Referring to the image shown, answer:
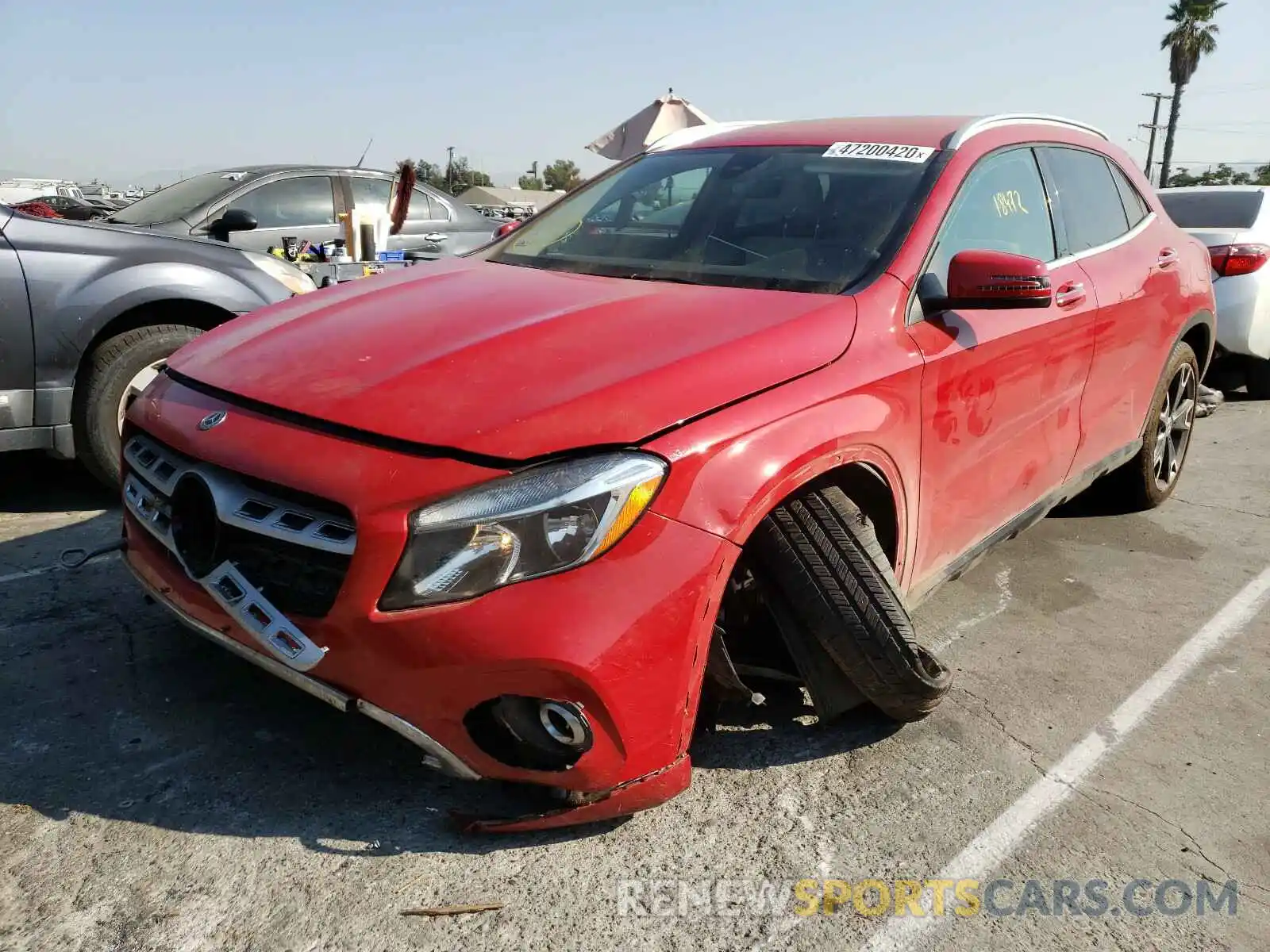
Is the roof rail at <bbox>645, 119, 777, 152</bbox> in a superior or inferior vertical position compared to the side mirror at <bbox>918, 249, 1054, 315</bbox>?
superior

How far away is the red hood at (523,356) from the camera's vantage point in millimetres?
2098

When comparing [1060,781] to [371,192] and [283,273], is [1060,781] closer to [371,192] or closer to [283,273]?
[283,273]

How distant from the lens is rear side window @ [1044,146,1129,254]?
3670mm

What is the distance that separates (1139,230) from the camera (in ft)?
13.7

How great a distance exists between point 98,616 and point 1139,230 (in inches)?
165

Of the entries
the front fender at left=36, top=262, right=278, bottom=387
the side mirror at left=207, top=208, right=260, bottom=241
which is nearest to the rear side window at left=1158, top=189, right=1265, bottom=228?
the side mirror at left=207, top=208, right=260, bottom=241

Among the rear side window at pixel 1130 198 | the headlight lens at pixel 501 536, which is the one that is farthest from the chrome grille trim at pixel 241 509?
the rear side window at pixel 1130 198

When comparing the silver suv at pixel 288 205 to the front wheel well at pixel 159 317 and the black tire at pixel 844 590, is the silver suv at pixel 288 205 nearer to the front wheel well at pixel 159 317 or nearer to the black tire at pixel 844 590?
the front wheel well at pixel 159 317

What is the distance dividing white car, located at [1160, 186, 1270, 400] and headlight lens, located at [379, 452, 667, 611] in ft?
20.6

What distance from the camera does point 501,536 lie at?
1.96m

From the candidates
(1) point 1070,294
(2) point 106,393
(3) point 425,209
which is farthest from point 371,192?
(1) point 1070,294

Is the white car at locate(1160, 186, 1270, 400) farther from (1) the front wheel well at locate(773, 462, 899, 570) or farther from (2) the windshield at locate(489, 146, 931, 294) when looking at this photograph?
(1) the front wheel well at locate(773, 462, 899, 570)

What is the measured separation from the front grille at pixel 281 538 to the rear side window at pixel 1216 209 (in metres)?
7.08

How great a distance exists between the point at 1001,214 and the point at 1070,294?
0.39 m
